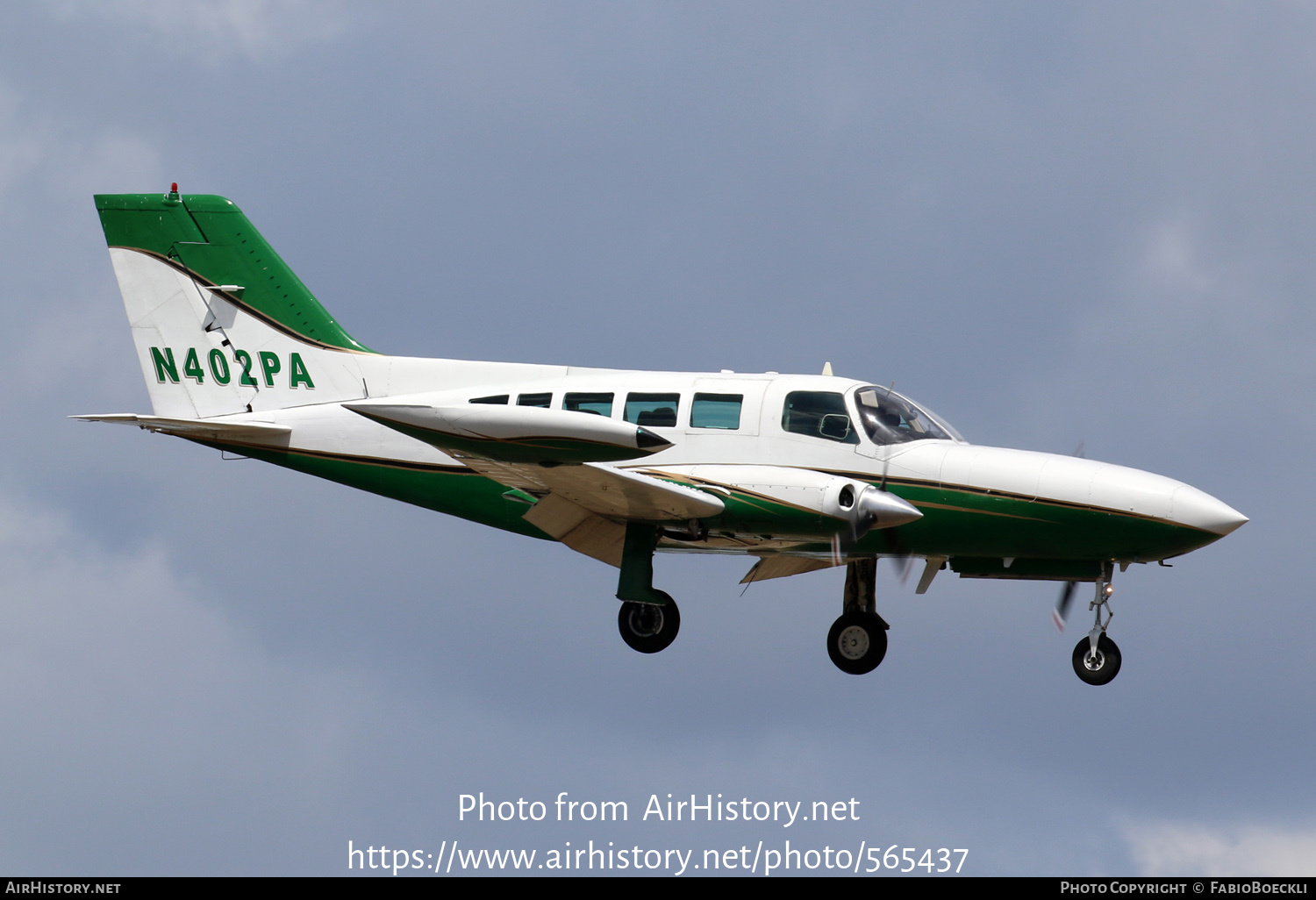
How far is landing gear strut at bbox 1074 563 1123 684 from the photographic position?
2114 cm

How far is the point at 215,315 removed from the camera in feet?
82.1

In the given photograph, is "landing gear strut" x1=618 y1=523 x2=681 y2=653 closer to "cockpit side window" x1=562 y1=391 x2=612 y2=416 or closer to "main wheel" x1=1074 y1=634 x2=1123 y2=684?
"cockpit side window" x1=562 y1=391 x2=612 y2=416

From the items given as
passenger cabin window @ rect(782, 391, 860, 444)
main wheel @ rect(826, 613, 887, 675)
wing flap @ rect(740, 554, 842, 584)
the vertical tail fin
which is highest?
the vertical tail fin

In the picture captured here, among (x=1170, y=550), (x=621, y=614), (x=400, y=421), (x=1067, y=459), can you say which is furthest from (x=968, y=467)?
(x=400, y=421)

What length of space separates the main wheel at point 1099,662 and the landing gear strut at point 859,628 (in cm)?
295

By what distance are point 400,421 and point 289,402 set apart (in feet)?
22.8

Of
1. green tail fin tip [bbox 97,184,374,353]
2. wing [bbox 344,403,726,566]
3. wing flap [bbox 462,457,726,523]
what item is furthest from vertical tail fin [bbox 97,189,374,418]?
wing flap [bbox 462,457,726,523]

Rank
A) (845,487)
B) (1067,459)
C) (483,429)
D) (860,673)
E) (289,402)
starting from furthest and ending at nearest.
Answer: (289,402)
(860,673)
(1067,459)
(845,487)
(483,429)

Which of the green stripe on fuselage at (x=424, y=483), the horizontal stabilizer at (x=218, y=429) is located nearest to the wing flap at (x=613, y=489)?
the green stripe on fuselage at (x=424, y=483)

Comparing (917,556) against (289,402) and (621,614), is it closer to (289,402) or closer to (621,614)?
(621,614)

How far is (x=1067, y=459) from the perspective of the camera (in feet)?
69.7

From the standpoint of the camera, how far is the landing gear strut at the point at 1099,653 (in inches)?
832

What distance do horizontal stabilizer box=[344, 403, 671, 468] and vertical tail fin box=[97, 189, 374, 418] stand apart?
6.59 metres

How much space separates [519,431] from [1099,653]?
8.70 m
